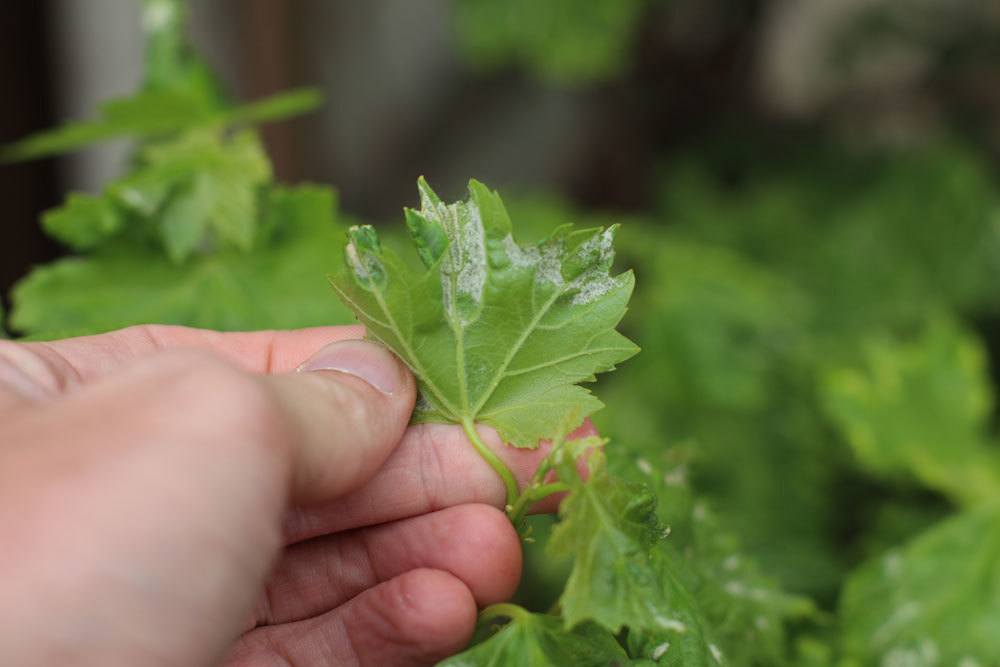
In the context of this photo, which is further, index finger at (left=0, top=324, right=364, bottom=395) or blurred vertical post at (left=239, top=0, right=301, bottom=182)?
blurred vertical post at (left=239, top=0, right=301, bottom=182)

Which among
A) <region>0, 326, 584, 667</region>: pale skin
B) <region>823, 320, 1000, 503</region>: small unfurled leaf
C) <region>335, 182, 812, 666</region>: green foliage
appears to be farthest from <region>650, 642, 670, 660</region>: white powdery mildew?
<region>823, 320, 1000, 503</region>: small unfurled leaf

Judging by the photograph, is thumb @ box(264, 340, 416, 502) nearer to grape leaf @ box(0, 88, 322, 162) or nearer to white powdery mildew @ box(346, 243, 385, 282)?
white powdery mildew @ box(346, 243, 385, 282)

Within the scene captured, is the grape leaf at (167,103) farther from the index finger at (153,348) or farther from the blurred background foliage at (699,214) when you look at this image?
the index finger at (153,348)

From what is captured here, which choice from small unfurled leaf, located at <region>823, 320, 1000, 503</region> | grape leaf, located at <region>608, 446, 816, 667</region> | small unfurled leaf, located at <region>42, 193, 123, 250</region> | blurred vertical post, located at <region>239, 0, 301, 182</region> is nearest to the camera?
grape leaf, located at <region>608, 446, 816, 667</region>

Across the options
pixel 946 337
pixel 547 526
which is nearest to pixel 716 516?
pixel 547 526

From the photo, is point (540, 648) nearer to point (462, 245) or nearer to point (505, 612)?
point (505, 612)

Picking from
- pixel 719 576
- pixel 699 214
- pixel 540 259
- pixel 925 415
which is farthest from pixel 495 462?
pixel 699 214
